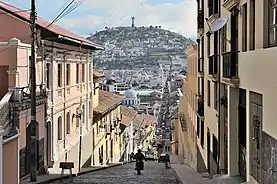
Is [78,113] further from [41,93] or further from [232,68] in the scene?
[232,68]

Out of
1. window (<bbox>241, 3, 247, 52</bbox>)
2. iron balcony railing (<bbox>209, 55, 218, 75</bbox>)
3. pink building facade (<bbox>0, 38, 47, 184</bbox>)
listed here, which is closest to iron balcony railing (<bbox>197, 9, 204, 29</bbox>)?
iron balcony railing (<bbox>209, 55, 218, 75</bbox>)

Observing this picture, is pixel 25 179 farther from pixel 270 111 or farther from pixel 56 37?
pixel 270 111

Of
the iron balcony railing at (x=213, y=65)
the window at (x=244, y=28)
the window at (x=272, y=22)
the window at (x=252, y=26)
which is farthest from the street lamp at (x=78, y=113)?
the window at (x=272, y=22)

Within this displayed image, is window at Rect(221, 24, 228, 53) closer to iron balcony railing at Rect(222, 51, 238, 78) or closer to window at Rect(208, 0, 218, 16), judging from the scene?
iron balcony railing at Rect(222, 51, 238, 78)

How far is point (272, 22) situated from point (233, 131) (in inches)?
253

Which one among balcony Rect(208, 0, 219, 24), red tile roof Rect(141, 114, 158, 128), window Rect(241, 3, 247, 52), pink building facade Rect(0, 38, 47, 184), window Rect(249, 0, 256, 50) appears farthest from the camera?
red tile roof Rect(141, 114, 158, 128)

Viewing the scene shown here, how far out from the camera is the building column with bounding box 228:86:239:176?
16.8m

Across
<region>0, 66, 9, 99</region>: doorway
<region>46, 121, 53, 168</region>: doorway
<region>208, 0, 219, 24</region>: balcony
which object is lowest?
<region>46, 121, 53, 168</region>: doorway

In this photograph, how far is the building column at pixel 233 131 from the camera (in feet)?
55.1

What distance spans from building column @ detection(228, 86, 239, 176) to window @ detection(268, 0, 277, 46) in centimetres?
552

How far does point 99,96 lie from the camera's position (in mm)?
44281

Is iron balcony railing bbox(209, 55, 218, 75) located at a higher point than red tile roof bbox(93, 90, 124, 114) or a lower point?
higher

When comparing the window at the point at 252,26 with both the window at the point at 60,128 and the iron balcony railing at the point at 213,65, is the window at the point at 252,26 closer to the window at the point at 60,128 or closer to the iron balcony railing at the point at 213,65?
the iron balcony railing at the point at 213,65

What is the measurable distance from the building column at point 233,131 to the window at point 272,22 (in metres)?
5.52
